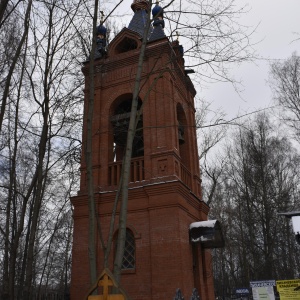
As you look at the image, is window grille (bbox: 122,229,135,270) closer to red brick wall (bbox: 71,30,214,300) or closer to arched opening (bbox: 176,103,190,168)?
red brick wall (bbox: 71,30,214,300)

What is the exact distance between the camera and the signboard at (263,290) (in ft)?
33.7

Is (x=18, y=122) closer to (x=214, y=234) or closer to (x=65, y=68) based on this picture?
(x=65, y=68)

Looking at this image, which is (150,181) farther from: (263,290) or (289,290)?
(263,290)

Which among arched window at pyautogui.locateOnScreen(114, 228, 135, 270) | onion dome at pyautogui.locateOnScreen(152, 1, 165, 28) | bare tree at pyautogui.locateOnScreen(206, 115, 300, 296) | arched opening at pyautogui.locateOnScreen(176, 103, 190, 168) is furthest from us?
bare tree at pyautogui.locateOnScreen(206, 115, 300, 296)

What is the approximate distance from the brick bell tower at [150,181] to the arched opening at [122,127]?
29 mm

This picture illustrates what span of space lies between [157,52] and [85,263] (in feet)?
19.5

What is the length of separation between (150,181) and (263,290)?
16.3ft

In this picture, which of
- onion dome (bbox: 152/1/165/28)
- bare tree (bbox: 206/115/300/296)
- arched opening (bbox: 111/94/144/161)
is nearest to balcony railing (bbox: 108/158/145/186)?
arched opening (bbox: 111/94/144/161)

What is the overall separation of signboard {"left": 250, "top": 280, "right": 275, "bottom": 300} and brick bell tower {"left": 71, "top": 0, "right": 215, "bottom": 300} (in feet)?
4.78

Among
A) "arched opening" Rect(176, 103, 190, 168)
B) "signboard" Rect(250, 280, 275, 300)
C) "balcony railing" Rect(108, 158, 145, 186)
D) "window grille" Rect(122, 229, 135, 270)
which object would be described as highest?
"arched opening" Rect(176, 103, 190, 168)

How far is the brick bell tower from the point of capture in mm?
8062

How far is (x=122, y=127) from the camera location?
33.1 ft

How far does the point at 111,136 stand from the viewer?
33.6 feet

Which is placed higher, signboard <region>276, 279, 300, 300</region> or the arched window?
the arched window
